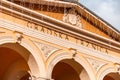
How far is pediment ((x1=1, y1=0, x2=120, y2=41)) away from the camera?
16.2 metres

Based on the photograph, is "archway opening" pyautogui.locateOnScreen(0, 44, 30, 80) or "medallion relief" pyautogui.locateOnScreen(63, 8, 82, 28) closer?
"archway opening" pyautogui.locateOnScreen(0, 44, 30, 80)

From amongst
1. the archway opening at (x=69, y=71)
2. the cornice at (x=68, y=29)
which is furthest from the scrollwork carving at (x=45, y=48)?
the archway opening at (x=69, y=71)

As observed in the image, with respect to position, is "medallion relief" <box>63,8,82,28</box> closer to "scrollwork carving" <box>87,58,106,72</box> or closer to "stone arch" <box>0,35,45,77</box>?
"scrollwork carving" <box>87,58,106,72</box>

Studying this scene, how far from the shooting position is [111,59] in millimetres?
18359

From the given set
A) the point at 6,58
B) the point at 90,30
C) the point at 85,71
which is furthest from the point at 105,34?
the point at 6,58

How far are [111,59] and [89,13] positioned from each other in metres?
2.53

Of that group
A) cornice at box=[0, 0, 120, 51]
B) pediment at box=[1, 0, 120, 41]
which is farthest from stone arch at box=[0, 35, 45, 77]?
pediment at box=[1, 0, 120, 41]

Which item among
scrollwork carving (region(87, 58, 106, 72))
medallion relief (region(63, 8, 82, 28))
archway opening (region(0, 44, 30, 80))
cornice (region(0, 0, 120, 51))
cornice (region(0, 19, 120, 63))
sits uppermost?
medallion relief (region(63, 8, 82, 28))

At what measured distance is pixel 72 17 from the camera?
687 inches

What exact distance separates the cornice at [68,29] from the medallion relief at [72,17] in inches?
16.5

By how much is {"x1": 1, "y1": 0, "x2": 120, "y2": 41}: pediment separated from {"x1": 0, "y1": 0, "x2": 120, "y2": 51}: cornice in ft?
0.49

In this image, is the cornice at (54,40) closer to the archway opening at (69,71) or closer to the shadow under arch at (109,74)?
the shadow under arch at (109,74)

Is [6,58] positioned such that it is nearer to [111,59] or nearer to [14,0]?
[14,0]

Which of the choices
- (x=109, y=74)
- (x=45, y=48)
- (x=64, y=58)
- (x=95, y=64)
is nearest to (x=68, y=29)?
(x=64, y=58)
